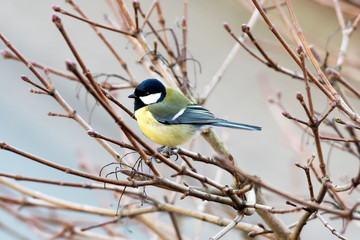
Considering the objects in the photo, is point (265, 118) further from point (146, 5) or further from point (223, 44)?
point (146, 5)

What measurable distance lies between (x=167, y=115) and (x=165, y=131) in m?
0.10

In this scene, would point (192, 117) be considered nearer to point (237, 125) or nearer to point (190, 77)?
point (237, 125)

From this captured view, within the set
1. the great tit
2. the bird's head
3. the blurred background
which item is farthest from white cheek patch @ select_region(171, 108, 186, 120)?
the blurred background

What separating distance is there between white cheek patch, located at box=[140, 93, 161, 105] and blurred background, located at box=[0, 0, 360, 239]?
2.33 meters

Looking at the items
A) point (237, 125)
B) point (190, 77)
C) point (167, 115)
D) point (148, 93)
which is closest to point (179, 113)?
point (167, 115)

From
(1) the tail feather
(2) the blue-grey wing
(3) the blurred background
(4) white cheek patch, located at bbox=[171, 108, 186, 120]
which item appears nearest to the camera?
(1) the tail feather

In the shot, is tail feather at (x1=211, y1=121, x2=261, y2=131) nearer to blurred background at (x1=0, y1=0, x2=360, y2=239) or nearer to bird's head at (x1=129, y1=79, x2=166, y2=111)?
bird's head at (x1=129, y1=79, x2=166, y2=111)

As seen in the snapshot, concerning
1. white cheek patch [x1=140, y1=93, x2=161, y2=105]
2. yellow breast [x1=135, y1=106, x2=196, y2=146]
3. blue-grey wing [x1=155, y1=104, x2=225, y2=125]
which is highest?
white cheek patch [x1=140, y1=93, x2=161, y2=105]

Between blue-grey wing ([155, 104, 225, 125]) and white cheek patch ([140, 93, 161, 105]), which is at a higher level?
white cheek patch ([140, 93, 161, 105])

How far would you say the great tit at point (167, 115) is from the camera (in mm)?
1803

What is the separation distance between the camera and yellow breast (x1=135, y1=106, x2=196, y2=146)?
1808mm

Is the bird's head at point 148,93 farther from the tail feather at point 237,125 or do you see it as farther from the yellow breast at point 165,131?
the tail feather at point 237,125

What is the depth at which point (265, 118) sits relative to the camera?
16.6ft

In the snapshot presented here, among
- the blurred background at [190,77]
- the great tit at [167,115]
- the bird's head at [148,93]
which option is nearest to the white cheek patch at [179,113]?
the great tit at [167,115]
